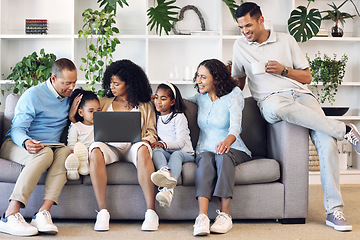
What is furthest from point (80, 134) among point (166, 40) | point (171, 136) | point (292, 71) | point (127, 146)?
point (166, 40)

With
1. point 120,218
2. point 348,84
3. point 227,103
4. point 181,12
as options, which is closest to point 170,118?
point 227,103

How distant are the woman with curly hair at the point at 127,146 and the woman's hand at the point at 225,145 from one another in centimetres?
38

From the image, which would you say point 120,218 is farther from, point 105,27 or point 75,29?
point 75,29

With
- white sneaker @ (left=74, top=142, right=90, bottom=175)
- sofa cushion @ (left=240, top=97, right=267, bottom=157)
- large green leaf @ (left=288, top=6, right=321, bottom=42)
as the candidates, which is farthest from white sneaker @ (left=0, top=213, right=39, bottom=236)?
large green leaf @ (left=288, top=6, right=321, bottom=42)

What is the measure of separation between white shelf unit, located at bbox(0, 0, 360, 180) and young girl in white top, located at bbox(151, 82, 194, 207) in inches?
65.3

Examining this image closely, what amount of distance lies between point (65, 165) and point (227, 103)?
1.01 m

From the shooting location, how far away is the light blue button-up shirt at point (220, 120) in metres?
2.80

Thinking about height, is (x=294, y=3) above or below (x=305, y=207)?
above

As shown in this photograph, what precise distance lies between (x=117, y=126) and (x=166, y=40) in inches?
90.0

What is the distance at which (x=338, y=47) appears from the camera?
193 inches

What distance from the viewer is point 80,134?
115 inches

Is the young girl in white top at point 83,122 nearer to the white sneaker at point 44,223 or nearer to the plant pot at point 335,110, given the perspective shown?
the white sneaker at point 44,223

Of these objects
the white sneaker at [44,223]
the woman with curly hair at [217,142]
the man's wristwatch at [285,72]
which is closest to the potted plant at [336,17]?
the man's wristwatch at [285,72]

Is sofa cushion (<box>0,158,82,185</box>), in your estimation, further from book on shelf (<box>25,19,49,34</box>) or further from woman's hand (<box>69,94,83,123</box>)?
book on shelf (<box>25,19,49,34</box>)
